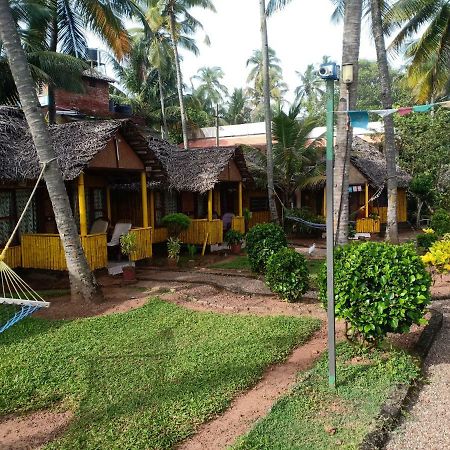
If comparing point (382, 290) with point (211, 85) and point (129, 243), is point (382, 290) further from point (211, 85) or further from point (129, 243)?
point (211, 85)

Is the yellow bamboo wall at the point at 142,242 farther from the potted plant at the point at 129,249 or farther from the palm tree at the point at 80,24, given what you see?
the palm tree at the point at 80,24

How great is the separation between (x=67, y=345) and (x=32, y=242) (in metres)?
5.17

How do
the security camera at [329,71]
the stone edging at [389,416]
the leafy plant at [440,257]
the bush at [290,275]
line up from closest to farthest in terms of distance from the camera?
the stone edging at [389,416], the security camera at [329,71], the leafy plant at [440,257], the bush at [290,275]

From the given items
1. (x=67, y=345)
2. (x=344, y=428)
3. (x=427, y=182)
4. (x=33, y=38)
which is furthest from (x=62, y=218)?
(x=427, y=182)

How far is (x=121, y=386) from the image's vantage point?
4805 mm

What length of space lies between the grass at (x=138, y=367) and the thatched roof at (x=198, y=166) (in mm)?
7238

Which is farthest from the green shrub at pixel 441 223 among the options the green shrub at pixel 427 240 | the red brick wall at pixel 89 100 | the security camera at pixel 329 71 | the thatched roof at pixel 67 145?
the red brick wall at pixel 89 100

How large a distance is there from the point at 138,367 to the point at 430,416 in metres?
3.05

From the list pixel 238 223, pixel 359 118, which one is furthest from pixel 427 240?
pixel 359 118

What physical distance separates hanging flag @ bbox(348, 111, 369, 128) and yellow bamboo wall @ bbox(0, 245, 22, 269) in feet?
28.0

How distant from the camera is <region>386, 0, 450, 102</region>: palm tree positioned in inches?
586

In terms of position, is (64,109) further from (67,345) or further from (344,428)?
(344,428)

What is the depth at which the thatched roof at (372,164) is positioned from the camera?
18.8m

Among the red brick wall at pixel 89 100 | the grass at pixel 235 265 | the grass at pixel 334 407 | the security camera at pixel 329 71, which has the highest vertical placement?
the red brick wall at pixel 89 100
